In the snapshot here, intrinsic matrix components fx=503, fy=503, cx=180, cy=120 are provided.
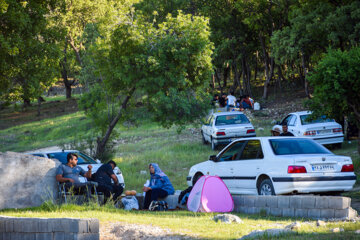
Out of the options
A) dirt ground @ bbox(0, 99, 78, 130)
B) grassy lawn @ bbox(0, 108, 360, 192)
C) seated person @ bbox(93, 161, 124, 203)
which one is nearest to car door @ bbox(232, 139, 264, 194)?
seated person @ bbox(93, 161, 124, 203)

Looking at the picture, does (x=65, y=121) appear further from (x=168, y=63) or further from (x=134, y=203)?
(x=134, y=203)

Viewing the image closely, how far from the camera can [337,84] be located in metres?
14.3

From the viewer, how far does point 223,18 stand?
40.8m

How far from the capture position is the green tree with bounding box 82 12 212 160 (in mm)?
17281

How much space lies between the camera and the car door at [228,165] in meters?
11.7

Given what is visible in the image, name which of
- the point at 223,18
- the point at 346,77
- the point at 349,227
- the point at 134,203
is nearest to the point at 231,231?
the point at 349,227

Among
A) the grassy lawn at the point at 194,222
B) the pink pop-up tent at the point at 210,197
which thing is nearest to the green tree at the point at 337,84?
the pink pop-up tent at the point at 210,197

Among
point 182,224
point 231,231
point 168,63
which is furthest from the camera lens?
point 168,63

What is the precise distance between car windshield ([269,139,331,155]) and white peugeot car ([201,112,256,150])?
10.3 meters

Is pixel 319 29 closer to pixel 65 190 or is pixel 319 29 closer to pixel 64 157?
pixel 64 157

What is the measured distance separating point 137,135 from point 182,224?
2512 cm

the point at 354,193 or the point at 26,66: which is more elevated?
the point at 26,66

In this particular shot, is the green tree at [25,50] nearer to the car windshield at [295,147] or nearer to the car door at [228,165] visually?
the car door at [228,165]

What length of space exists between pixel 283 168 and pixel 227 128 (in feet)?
37.5
